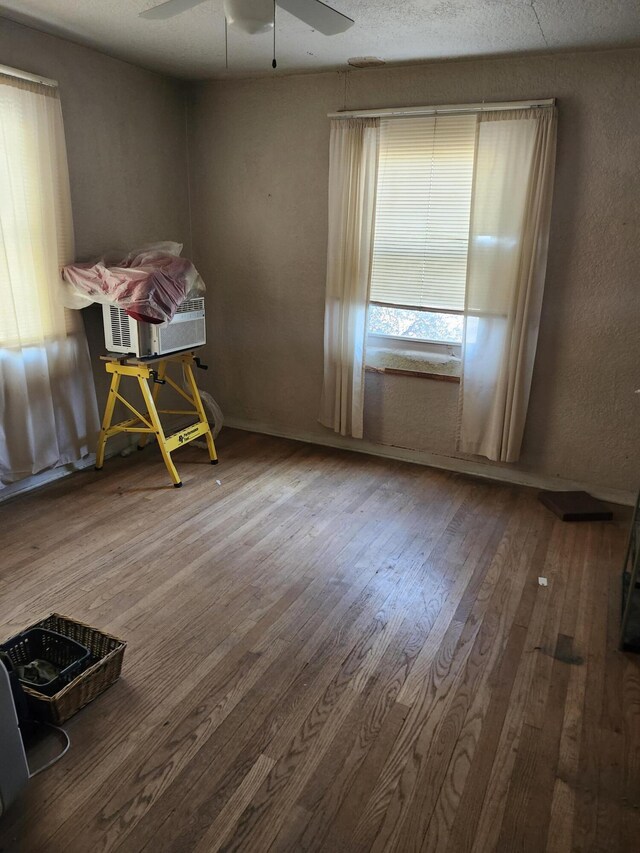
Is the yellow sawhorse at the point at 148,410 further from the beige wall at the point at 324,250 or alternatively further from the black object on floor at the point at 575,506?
the black object on floor at the point at 575,506

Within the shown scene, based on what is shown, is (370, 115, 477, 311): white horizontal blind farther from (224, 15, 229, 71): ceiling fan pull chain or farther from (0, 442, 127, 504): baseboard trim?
(0, 442, 127, 504): baseboard trim

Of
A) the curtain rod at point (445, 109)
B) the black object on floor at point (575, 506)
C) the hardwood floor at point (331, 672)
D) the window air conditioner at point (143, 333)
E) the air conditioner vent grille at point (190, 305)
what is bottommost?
the hardwood floor at point (331, 672)

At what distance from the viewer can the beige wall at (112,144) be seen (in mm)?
3281

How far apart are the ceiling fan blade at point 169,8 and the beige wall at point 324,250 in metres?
1.86

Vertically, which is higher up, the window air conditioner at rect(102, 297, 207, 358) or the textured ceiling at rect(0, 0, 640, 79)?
the textured ceiling at rect(0, 0, 640, 79)

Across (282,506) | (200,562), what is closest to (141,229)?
(282,506)

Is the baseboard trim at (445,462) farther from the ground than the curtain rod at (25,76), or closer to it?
closer to it

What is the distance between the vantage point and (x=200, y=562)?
283 centimetres

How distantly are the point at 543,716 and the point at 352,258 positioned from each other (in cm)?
294

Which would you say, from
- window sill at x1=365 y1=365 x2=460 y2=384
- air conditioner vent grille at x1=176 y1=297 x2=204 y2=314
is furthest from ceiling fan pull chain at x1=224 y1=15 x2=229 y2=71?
window sill at x1=365 y1=365 x2=460 y2=384

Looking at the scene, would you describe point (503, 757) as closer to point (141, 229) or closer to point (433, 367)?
point (433, 367)

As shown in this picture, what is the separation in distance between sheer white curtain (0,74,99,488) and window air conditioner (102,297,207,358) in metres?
0.22

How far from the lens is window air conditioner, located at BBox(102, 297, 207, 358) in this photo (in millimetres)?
3494

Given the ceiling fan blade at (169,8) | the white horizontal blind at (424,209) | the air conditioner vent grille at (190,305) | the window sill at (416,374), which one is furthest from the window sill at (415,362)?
the ceiling fan blade at (169,8)
